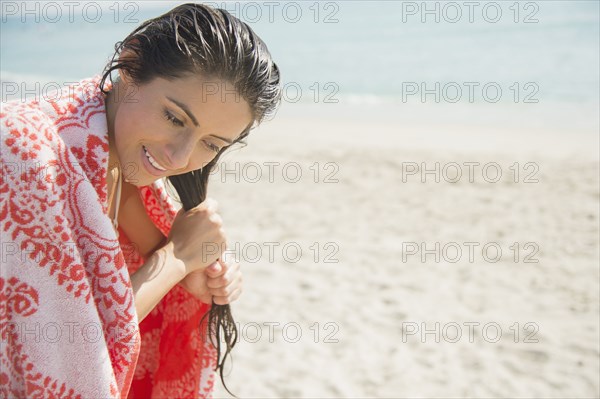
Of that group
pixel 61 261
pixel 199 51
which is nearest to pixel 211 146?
pixel 199 51

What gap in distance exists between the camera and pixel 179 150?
1.57 m

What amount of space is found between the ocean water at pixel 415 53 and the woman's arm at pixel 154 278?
367 inches

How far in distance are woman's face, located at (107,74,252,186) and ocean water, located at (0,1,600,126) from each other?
941 centimetres

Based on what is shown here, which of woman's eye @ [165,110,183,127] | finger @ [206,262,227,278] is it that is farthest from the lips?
finger @ [206,262,227,278]

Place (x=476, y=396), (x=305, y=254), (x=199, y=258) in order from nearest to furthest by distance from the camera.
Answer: (x=199, y=258) < (x=476, y=396) < (x=305, y=254)

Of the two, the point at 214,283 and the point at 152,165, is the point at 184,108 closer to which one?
the point at 152,165

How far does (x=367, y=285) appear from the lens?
4383mm

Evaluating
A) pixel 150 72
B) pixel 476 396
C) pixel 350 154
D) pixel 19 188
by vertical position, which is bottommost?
pixel 476 396

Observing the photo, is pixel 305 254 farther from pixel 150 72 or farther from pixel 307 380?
pixel 150 72

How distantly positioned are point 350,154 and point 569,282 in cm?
439

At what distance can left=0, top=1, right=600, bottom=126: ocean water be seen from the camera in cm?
1494

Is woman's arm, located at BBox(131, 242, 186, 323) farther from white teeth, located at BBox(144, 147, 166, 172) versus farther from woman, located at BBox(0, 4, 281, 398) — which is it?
white teeth, located at BBox(144, 147, 166, 172)

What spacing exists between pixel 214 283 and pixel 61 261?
68 centimetres

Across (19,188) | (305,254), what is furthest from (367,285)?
(19,188)
